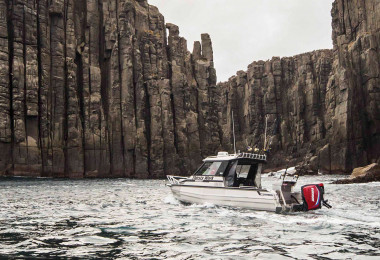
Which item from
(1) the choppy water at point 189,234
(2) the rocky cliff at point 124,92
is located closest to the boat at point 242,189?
(1) the choppy water at point 189,234

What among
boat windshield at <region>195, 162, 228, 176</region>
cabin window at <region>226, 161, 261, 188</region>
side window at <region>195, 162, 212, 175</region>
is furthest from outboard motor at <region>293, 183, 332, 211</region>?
side window at <region>195, 162, 212, 175</region>

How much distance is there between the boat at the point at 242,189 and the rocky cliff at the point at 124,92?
5161 cm

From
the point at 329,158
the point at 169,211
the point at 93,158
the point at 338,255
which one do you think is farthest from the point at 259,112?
the point at 338,255

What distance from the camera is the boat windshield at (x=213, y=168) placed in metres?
24.4

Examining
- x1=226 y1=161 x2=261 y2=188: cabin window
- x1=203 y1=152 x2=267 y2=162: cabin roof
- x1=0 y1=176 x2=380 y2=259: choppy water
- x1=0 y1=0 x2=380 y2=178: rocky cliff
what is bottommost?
x1=0 y1=176 x2=380 y2=259: choppy water

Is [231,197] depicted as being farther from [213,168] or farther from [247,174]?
[247,174]

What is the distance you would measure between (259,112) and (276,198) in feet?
483

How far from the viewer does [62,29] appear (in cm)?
8469

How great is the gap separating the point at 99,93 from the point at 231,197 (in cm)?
7007

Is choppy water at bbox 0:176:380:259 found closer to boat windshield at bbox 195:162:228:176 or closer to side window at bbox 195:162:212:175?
boat windshield at bbox 195:162:228:176

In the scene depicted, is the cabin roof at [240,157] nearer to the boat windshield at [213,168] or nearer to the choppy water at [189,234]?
the boat windshield at [213,168]

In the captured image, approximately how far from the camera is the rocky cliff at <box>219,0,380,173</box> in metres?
85.6

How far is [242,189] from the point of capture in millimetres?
22188

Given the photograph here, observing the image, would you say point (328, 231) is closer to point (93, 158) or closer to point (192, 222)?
point (192, 222)
